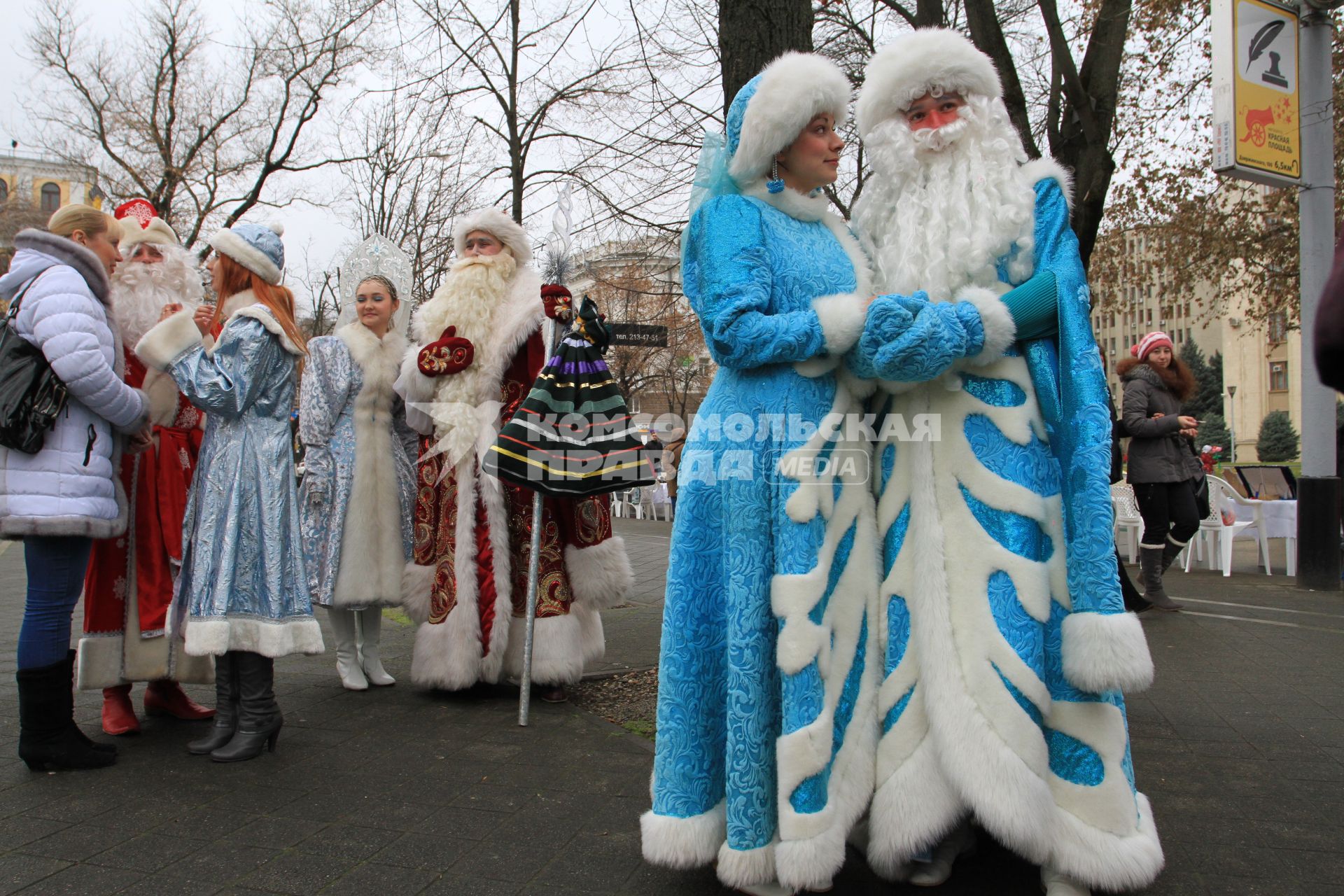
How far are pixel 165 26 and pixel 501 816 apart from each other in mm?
21161

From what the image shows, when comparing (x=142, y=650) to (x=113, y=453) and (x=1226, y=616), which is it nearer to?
(x=113, y=453)

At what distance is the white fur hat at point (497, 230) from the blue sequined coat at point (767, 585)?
2.52 m

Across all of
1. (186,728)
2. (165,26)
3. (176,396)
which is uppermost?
(165,26)

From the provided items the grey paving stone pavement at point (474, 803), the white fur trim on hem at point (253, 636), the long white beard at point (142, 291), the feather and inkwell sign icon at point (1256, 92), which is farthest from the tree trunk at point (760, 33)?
the feather and inkwell sign icon at point (1256, 92)

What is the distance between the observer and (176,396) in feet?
12.9

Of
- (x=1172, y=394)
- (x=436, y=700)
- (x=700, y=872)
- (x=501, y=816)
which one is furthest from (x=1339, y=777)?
(x=1172, y=394)

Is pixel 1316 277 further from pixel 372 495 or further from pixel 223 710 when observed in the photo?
pixel 223 710

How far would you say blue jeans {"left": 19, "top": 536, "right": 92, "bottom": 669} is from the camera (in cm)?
336

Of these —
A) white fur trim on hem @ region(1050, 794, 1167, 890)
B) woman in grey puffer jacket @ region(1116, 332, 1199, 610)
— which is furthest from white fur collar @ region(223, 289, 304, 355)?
woman in grey puffer jacket @ region(1116, 332, 1199, 610)

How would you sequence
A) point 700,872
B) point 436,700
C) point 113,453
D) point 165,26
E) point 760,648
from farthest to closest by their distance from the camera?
point 165,26, point 436,700, point 113,453, point 700,872, point 760,648

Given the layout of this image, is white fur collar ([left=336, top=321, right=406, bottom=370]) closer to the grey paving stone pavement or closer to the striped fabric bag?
the striped fabric bag

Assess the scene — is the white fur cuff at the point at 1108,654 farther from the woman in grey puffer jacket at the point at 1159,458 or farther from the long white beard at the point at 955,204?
the woman in grey puffer jacket at the point at 1159,458

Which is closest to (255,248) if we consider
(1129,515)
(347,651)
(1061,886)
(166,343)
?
(166,343)

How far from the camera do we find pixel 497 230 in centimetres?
475
